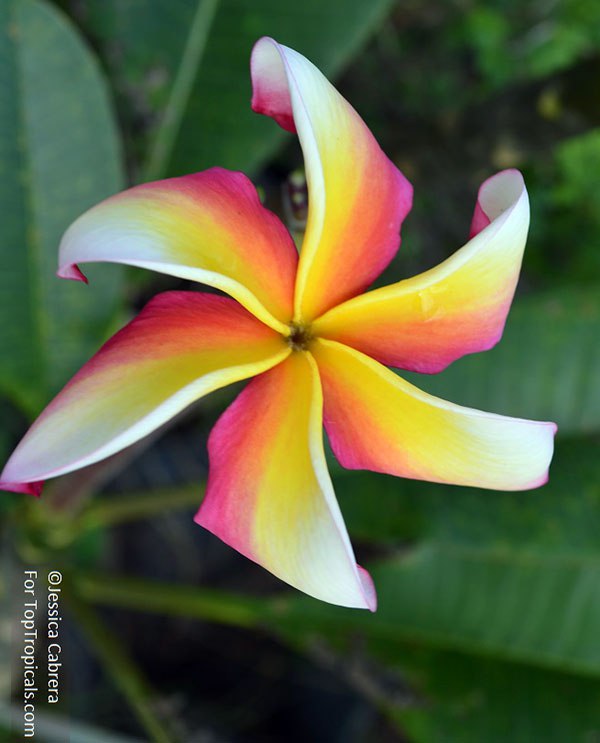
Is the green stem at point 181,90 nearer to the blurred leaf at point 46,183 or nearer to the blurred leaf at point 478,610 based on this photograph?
the blurred leaf at point 46,183

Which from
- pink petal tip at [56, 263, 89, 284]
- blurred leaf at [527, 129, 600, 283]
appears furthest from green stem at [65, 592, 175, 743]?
blurred leaf at [527, 129, 600, 283]

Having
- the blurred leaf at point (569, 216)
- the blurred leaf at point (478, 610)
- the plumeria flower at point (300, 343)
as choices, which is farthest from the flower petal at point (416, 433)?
the blurred leaf at point (569, 216)

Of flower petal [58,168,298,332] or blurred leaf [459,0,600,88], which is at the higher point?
blurred leaf [459,0,600,88]

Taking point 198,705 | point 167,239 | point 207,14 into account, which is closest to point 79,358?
point 207,14

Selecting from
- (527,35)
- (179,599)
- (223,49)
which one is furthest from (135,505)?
(527,35)

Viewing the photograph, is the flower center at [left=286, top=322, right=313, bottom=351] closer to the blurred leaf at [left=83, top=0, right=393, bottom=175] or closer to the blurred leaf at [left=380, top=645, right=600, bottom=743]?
the blurred leaf at [left=83, top=0, right=393, bottom=175]

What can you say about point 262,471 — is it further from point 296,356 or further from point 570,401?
point 570,401

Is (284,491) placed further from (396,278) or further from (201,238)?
(396,278)
